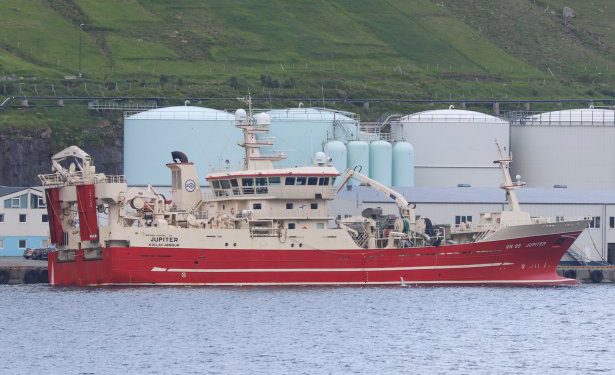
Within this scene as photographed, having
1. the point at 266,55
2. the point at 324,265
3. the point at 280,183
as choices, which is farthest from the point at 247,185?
the point at 266,55

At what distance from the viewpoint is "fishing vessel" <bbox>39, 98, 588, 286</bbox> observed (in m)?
88.6

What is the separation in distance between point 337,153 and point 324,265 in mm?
25715

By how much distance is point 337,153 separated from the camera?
378ft

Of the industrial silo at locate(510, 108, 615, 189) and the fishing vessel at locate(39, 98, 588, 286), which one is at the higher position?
the industrial silo at locate(510, 108, 615, 189)

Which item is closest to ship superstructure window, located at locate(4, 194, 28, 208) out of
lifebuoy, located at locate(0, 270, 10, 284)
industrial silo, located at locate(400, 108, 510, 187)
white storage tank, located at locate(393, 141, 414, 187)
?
lifebuoy, located at locate(0, 270, 10, 284)

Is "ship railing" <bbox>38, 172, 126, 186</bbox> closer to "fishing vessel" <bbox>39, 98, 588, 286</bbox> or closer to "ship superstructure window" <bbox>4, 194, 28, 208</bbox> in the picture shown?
"fishing vessel" <bbox>39, 98, 588, 286</bbox>

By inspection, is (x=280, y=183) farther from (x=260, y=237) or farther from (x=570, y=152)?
(x=570, y=152)

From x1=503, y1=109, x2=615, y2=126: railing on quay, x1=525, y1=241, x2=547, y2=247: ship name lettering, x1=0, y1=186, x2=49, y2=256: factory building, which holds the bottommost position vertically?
x1=525, y1=241, x2=547, y2=247: ship name lettering

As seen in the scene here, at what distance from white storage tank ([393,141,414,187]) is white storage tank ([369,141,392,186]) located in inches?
33.4

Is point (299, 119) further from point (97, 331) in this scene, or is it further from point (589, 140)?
point (97, 331)

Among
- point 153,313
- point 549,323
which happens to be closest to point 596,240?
point 549,323

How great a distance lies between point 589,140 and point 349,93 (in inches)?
1693

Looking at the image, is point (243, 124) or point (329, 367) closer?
point (329, 367)

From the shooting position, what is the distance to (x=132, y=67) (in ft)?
537
